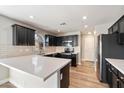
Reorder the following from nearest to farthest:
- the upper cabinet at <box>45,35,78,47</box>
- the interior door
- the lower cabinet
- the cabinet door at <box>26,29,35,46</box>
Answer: the lower cabinet → the cabinet door at <box>26,29,35,46</box> → the upper cabinet at <box>45,35,78,47</box> → the interior door

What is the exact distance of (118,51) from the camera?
293cm

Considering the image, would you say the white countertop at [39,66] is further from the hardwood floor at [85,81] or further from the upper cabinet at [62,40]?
the upper cabinet at [62,40]

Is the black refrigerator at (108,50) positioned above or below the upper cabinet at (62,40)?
below

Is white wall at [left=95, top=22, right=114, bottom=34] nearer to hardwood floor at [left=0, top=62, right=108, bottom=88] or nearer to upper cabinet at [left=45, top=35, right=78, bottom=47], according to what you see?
upper cabinet at [left=45, top=35, right=78, bottom=47]

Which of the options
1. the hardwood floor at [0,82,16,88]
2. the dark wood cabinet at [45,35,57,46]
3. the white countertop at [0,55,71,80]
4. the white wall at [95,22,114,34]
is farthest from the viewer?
the dark wood cabinet at [45,35,57,46]

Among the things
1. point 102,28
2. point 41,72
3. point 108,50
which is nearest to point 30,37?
point 108,50

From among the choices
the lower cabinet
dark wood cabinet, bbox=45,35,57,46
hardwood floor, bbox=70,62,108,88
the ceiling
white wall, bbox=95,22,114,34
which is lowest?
hardwood floor, bbox=70,62,108,88

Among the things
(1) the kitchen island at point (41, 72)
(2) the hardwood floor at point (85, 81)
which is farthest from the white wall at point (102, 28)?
(1) the kitchen island at point (41, 72)

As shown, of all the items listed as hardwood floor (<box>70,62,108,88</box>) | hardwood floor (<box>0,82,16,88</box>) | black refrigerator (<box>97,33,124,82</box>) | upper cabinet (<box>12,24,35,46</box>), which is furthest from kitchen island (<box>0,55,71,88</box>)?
black refrigerator (<box>97,33,124,82</box>)

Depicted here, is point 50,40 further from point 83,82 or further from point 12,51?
point 83,82

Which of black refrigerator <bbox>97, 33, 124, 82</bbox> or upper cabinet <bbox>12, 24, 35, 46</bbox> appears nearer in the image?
black refrigerator <bbox>97, 33, 124, 82</bbox>

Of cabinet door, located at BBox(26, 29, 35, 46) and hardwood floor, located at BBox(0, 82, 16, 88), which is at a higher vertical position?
cabinet door, located at BBox(26, 29, 35, 46)

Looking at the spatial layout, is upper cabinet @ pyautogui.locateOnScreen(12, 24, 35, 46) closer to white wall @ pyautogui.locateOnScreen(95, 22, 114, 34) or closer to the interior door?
white wall @ pyautogui.locateOnScreen(95, 22, 114, 34)
